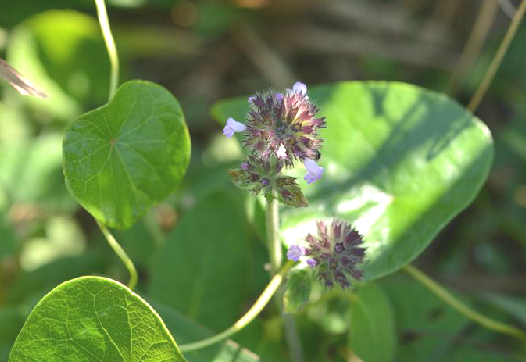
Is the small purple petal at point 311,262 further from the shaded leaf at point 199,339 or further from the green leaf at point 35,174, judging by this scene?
the green leaf at point 35,174

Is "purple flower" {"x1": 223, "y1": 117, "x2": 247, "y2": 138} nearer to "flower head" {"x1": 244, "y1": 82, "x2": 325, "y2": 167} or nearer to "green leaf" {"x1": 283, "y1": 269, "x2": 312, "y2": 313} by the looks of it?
"flower head" {"x1": 244, "y1": 82, "x2": 325, "y2": 167}

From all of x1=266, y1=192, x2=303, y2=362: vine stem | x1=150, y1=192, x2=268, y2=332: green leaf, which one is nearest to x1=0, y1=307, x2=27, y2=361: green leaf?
x1=150, y1=192, x2=268, y2=332: green leaf

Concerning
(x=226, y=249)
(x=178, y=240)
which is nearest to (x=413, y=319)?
(x=226, y=249)

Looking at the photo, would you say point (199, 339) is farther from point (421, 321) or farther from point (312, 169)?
point (421, 321)

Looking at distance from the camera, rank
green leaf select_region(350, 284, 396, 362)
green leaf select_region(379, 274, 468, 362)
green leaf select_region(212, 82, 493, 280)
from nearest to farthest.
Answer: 1. green leaf select_region(212, 82, 493, 280)
2. green leaf select_region(350, 284, 396, 362)
3. green leaf select_region(379, 274, 468, 362)

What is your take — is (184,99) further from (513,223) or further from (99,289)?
(99,289)

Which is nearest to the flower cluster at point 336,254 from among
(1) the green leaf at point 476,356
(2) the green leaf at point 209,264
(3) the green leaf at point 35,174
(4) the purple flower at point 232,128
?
(4) the purple flower at point 232,128

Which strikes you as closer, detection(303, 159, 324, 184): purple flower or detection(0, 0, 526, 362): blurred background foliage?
detection(303, 159, 324, 184): purple flower
